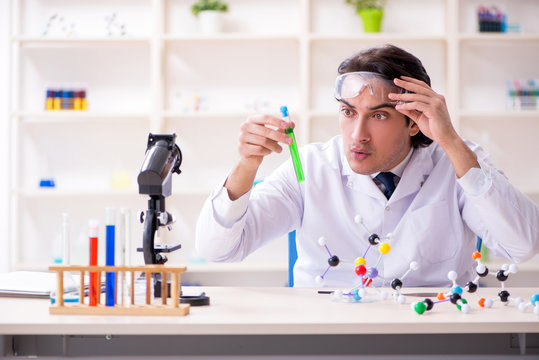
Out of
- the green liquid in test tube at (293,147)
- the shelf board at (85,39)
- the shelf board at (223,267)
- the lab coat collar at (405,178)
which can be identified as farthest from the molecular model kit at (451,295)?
the shelf board at (85,39)

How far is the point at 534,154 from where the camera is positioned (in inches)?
157

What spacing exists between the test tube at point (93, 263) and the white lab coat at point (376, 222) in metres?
0.47

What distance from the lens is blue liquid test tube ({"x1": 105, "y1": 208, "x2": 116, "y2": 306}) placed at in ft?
4.32

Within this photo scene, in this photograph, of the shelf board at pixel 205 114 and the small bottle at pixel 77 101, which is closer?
the shelf board at pixel 205 114

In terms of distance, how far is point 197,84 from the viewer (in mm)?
4000

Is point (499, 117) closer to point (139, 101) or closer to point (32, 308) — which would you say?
point (139, 101)

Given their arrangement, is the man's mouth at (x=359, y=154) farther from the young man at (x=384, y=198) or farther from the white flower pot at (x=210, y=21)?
the white flower pot at (x=210, y=21)

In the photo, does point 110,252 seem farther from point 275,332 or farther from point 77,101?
point 77,101

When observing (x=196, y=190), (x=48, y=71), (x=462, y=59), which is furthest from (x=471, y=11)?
(x=48, y=71)

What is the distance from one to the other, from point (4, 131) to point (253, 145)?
284 centimetres

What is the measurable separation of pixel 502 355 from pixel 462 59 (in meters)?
3.01

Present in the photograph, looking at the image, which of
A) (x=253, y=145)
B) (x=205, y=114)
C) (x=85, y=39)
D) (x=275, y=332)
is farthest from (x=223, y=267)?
(x=275, y=332)

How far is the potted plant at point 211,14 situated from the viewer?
149 inches

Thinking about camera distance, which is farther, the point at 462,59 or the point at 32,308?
the point at 462,59
